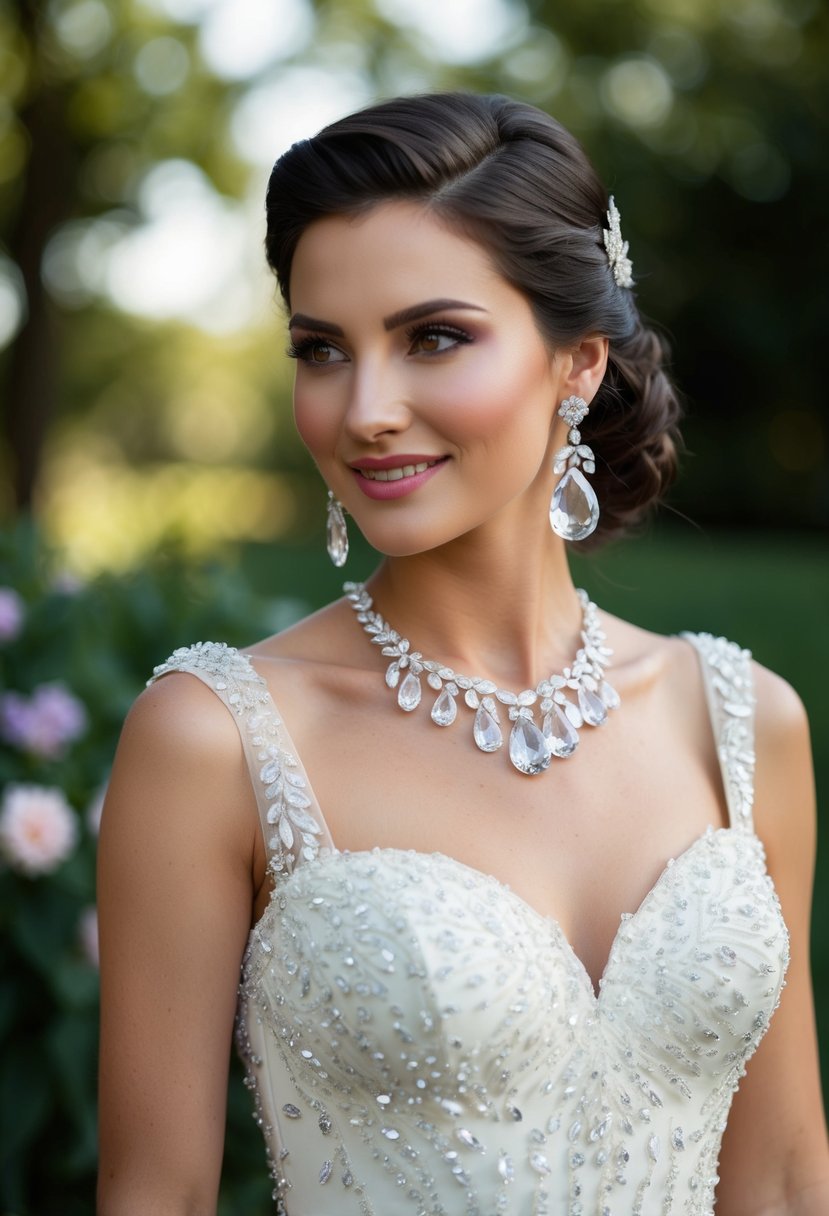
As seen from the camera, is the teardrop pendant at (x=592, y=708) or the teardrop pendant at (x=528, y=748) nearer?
the teardrop pendant at (x=528, y=748)

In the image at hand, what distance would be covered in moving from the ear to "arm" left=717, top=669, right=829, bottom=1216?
75 cm

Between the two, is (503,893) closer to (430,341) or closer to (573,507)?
(573,507)

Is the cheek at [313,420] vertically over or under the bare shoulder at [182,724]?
over

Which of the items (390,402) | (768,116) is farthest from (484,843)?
(768,116)

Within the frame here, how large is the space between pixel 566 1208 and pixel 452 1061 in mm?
350

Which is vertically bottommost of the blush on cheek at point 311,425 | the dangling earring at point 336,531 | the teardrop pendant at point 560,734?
the teardrop pendant at point 560,734

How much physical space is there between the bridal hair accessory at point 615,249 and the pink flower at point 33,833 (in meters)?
2.07

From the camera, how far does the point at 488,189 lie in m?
2.43

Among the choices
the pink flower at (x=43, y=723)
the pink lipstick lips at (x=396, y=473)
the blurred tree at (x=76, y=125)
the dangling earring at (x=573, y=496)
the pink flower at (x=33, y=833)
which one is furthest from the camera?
the blurred tree at (x=76, y=125)

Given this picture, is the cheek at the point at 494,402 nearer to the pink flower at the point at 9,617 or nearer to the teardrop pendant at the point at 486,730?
the teardrop pendant at the point at 486,730

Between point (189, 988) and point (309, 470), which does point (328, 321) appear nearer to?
point (189, 988)

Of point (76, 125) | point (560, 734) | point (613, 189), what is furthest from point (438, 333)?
point (76, 125)

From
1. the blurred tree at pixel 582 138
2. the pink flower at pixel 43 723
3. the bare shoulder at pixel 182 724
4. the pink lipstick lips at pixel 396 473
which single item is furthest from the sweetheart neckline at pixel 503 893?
the blurred tree at pixel 582 138

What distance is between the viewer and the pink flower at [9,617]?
4.30m
